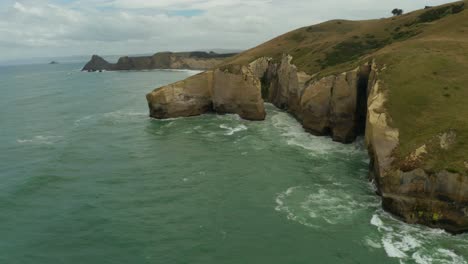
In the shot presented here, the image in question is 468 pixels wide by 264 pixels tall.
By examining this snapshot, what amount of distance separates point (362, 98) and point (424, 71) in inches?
378

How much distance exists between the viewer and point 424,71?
51562 millimetres

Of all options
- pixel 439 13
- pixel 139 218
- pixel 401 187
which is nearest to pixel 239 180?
pixel 139 218

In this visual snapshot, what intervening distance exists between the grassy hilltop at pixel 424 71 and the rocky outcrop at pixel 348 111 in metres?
1.03

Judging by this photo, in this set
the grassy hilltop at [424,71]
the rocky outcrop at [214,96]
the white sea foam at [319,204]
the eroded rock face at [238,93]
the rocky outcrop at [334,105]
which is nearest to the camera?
the white sea foam at [319,204]

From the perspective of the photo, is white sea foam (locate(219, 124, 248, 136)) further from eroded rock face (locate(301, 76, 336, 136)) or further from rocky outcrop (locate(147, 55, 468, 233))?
eroded rock face (locate(301, 76, 336, 136))

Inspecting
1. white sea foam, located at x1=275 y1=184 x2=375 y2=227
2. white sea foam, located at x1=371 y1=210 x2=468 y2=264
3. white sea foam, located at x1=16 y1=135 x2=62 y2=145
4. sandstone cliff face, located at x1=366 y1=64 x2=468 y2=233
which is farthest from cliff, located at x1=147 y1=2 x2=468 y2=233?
white sea foam, located at x1=16 y1=135 x2=62 y2=145

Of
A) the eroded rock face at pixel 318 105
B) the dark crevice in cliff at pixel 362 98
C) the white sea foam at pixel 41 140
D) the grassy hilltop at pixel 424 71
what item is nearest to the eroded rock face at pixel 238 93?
the grassy hilltop at pixel 424 71

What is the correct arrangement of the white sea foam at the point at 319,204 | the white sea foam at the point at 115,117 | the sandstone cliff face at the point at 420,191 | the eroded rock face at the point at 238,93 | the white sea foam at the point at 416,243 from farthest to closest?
the white sea foam at the point at 115,117 < the eroded rock face at the point at 238,93 < the white sea foam at the point at 319,204 < the sandstone cliff face at the point at 420,191 < the white sea foam at the point at 416,243

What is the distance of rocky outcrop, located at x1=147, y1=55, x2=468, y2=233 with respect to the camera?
113ft

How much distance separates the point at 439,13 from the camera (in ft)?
277

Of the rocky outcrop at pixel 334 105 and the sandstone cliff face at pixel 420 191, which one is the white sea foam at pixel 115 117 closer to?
the rocky outcrop at pixel 334 105

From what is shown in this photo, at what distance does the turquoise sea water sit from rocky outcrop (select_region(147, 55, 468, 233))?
2.01 meters

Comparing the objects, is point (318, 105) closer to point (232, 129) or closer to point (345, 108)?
point (345, 108)

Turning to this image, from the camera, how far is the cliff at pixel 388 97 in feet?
117
